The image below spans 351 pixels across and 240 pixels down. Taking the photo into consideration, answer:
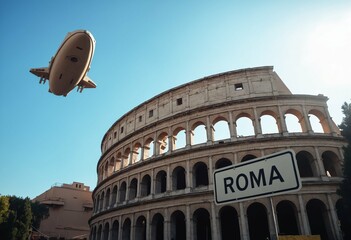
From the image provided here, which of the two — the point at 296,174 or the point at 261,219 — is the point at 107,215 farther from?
the point at 296,174

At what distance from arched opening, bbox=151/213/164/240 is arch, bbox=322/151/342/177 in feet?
49.5

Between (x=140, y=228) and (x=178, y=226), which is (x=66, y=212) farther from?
(x=178, y=226)

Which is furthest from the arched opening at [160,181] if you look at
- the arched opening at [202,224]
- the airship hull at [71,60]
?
the airship hull at [71,60]

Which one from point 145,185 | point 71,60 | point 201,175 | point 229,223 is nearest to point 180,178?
point 201,175

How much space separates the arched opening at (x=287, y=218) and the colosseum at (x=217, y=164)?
0.07m

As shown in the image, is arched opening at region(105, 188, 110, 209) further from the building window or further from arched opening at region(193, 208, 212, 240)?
the building window

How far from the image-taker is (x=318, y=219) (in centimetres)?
1956

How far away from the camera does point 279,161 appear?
3514 millimetres

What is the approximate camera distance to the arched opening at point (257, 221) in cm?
1969

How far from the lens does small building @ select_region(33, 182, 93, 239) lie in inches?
1683

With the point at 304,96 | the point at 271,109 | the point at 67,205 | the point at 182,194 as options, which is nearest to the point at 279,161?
the point at 182,194

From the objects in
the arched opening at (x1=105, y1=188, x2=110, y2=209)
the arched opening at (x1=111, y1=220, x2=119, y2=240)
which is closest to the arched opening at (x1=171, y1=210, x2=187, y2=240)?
the arched opening at (x1=111, y1=220, x2=119, y2=240)

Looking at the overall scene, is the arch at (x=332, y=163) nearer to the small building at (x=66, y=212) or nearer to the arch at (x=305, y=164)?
the arch at (x=305, y=164)

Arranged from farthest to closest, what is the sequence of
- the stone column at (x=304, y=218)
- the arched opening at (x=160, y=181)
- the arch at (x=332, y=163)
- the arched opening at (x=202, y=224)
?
the arched opening at (x=160, y=181)
the arched opening at (x=202, y=224)
the arch at (x=332, y=163)
the stone column at (x=304, y=218)
